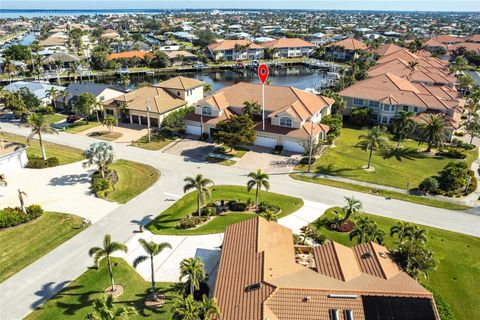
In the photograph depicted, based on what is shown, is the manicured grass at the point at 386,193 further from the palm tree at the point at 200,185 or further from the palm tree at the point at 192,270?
the palm tree at the point at 192,270

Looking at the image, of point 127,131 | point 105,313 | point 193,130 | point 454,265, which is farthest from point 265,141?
point 105,313

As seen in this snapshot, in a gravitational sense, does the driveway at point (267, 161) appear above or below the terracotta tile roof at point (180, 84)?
below

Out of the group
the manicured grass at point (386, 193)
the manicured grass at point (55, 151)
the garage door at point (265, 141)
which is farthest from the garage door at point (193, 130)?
the manicured grass at point (386, 193)

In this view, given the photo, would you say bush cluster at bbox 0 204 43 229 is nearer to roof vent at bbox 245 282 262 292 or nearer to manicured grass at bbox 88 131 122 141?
manicured grass at bbox 88 131 122 141

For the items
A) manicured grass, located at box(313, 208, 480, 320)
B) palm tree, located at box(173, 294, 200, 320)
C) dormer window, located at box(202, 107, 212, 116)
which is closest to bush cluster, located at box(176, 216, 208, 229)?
manicured grass, located at box(313, 208, 480, 320)

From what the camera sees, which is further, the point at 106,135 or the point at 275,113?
the point at 106,135

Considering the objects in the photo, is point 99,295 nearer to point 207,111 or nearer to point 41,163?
point 41,163

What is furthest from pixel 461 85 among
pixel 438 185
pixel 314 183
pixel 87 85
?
pixel 87 85
